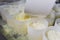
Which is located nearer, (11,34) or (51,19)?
(11,34)

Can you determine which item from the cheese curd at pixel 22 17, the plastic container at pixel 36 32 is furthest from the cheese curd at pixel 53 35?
the cheese curd at pixel 22 17

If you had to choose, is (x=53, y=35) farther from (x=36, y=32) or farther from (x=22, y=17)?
(x=22, y=17)

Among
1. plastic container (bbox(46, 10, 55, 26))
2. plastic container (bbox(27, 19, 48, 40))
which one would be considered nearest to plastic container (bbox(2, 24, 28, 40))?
plastic container (bbox(27, 19, 48, 40))

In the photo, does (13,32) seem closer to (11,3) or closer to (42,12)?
(42,12)

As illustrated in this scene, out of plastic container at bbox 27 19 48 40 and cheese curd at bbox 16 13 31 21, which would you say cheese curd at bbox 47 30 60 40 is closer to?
plastic container at bbox 27 19 48 40

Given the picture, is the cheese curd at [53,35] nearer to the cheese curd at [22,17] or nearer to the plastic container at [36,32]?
the plastic container at [36,32]

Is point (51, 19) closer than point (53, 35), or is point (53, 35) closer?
point (53, 35)

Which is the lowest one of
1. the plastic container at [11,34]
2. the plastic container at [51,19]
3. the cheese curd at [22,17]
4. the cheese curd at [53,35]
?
the plastic container at [11,34]

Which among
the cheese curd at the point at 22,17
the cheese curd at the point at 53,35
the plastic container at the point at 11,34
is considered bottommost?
the plastic container at the point at 11,34

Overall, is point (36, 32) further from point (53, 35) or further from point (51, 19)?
point (51, 19)

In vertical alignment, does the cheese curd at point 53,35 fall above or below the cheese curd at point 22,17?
below

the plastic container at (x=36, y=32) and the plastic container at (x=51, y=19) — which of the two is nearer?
the plastic container at (x=36, y=32)

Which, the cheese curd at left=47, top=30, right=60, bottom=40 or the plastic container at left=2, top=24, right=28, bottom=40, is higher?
the cheese curd at left=47, top=30, right=60, bottom=40

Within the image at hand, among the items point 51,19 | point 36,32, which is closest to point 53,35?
point 36,32
